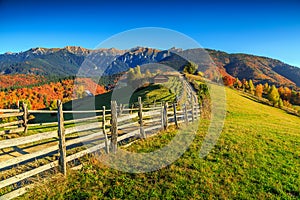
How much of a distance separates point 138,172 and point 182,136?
5380 mm

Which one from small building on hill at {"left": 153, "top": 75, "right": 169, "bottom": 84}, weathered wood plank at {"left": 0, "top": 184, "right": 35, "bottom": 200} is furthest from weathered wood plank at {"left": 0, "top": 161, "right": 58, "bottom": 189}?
small building on hill at {"left": 153, "top": 75, "right": 169, "bottom": 84}

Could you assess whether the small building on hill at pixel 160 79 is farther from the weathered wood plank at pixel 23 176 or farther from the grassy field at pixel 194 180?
the weathered wood plank at pixel 23 176

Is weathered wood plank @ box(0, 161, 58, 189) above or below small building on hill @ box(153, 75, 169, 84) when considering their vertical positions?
below

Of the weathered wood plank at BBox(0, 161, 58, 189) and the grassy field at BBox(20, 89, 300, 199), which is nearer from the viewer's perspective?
the weathered wood plank at BBox(0, 161, 58, 189)

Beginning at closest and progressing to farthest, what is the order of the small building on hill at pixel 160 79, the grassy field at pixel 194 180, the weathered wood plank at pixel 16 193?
the weathered wood plank at pixel 16 193
the grassy field at pixel 194 180
the small building on hill at pixel 160 79

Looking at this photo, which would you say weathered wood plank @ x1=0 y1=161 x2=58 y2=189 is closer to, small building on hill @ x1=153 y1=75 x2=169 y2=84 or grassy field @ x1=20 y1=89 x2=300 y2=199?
grassy field @ x1=20 y1=89 x2=300 y2=199

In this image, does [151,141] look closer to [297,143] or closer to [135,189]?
[135,189]

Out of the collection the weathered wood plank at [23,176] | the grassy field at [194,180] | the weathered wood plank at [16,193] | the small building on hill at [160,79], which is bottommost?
the grassy field at [194,180]

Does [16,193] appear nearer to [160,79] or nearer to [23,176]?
[23,176]

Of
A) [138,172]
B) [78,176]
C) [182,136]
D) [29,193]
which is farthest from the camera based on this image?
Result: [182,136]

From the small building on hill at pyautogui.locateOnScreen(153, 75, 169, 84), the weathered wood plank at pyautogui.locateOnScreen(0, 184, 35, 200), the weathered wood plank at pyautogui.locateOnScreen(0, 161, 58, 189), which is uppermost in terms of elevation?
the small building on hill at pyautogui.locateOnScreen(153, 75, 169, 84)

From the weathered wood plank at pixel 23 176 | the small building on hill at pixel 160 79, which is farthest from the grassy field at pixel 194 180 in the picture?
the small building on hill at pixel 160 79

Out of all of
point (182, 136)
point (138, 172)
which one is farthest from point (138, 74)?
point (138, 172)

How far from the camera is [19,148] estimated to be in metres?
10.8
